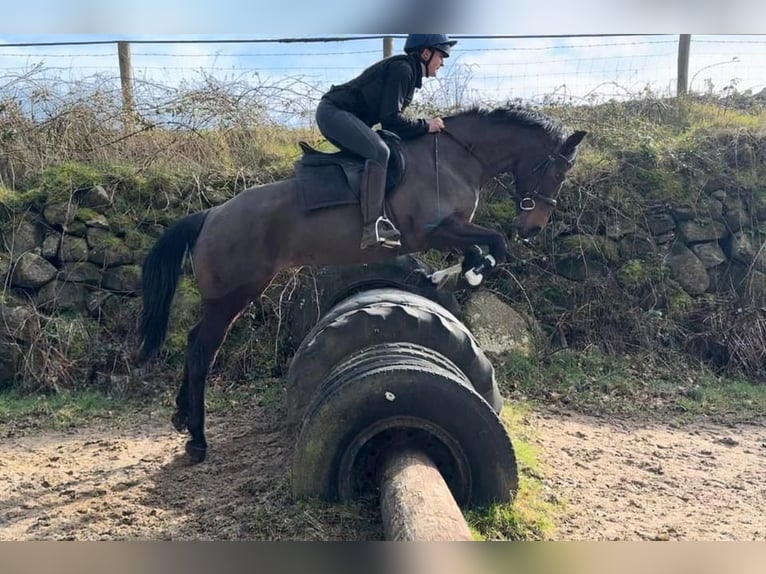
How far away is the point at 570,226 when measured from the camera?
262 inches

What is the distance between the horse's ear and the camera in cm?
412

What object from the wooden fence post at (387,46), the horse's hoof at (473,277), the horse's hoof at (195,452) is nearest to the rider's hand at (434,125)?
the horse's hoof at (473,277)

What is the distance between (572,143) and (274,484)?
290 centimetres

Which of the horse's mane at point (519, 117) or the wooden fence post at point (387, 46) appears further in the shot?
the wooden fence post at point (387, 46)

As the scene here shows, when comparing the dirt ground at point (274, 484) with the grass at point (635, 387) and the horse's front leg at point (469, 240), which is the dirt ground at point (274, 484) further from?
the horse's front leg at point (469, 240)

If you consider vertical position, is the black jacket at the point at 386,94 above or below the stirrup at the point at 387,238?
above

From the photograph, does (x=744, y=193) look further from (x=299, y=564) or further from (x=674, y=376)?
(x=299, y=564)

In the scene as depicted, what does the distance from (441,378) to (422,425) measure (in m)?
0.21

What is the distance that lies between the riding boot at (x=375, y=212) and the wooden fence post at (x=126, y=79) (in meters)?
5.05

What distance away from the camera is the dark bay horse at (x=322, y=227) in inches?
156

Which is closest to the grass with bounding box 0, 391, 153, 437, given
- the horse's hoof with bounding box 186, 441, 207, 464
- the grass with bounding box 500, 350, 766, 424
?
the horse's hoof with bounding box 186, 441, 207, 464

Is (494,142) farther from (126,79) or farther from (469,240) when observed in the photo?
(126,79)

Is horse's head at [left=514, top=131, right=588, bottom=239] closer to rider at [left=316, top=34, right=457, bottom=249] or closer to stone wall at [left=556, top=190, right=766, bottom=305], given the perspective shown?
rider at [left=316, top=34, right=457, bottom=249]

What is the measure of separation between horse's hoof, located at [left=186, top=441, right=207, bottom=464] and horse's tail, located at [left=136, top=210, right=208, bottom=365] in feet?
2.16
